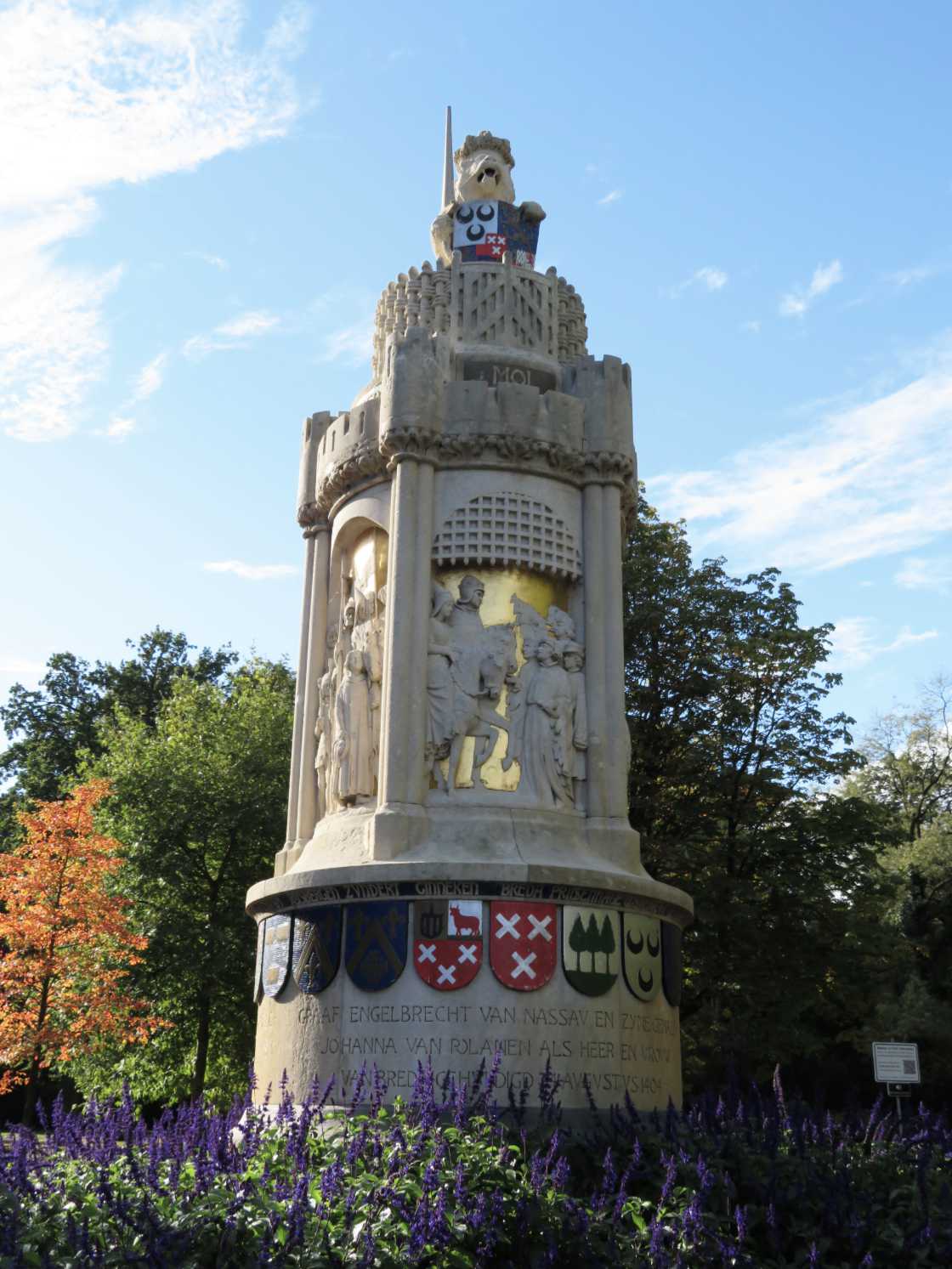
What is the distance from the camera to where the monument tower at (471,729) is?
→ 12.9 meters

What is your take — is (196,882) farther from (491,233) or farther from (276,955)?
(491,233)

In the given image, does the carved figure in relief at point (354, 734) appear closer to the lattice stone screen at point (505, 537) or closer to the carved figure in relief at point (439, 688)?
the carved figure in relief at point (439, 688)

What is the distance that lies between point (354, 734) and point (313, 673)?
7.09 feet

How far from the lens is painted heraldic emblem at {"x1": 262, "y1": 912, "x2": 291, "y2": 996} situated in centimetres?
1382

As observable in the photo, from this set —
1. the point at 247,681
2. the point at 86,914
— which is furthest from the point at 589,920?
the point at 247,681

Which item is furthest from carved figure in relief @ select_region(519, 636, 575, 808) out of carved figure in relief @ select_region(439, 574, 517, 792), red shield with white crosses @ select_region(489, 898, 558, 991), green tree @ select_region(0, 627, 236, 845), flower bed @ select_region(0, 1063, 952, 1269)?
green tree @ select_region(0, 627, 236, 845)

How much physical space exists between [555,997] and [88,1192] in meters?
5.50

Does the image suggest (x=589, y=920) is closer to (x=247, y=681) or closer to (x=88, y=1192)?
(x=88, y=1192)

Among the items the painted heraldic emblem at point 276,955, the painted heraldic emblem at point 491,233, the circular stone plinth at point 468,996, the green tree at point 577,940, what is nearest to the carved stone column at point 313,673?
the painted heraldic emblem at point 276,955

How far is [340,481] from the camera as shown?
1645 cm

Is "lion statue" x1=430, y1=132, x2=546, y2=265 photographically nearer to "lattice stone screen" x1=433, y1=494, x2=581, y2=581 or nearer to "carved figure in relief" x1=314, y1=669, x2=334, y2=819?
"lattice stone screen" x1=433, y1=494, x2=581, y2=581

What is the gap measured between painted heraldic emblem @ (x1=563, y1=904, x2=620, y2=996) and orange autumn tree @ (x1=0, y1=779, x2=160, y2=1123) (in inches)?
601

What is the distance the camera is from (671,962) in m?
14.5

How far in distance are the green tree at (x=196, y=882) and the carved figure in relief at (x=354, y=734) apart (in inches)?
535
